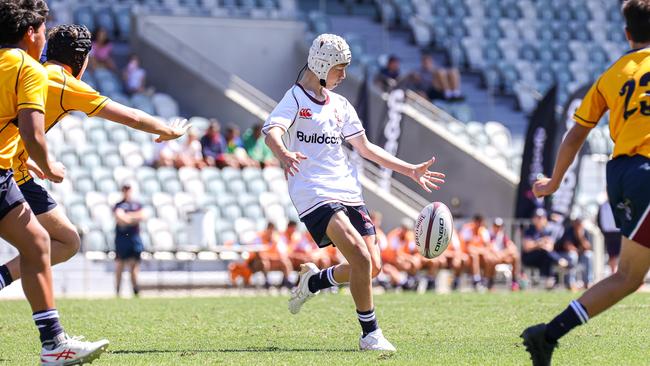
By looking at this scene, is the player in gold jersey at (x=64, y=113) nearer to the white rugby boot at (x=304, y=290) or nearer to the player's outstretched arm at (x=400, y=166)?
the player's outstretched arm at (x=400, y=166)

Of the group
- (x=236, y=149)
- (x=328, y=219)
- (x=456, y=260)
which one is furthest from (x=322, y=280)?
(x=236, y=149)

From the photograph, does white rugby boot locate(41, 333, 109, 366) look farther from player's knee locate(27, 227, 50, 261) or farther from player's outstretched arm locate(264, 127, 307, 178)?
player's outstretched arm locate(264, 127, 307, 178)

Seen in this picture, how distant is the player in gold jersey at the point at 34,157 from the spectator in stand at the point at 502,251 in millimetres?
14751

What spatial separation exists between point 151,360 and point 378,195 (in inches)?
598

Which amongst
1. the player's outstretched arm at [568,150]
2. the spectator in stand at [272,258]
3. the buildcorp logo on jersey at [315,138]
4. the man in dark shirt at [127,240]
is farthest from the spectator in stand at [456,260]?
the player's outstretched arm at [568,150]

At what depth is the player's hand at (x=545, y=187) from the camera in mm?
6943

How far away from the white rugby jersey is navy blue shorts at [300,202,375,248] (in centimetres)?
3

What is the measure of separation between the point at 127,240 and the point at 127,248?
0.39ft

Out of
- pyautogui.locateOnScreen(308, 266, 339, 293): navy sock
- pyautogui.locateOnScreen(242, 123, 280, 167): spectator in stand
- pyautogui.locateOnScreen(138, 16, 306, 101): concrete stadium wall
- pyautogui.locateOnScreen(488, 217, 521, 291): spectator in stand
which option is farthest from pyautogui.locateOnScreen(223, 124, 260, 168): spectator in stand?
pyautogui.locateOnScreen(308, 266, 339, 293): navy sock

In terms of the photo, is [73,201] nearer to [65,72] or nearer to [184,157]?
[184,157]

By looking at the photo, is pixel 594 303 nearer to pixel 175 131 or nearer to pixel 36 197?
pixel 175 131

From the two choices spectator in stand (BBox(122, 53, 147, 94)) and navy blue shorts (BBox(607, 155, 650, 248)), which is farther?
spectator in stand (BBox(122, 53, 147, 94))

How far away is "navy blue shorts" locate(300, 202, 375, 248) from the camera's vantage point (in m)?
8.63

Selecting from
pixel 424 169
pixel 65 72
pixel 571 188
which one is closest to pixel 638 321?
pixel 424 169
